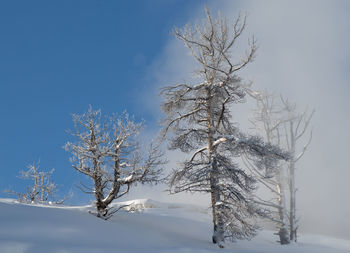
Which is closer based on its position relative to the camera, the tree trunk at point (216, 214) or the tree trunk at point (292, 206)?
the tree trunk at point (216, 214)

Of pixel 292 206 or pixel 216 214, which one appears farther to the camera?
pixel 292 206

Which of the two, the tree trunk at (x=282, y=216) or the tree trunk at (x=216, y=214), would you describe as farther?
the tree trunk at (x=282, y=216)

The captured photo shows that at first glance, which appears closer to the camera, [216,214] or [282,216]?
[216,214]

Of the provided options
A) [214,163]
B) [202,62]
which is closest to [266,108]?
[202,62]

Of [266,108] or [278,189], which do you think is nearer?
[278,189]

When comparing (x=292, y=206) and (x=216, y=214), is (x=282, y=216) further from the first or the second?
(x=216, y=214)

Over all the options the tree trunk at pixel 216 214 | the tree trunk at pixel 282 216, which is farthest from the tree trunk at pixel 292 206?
the tree trunk at pixel 216 214

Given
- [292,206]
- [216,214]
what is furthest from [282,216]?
[216,214]

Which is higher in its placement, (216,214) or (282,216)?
(216,214)

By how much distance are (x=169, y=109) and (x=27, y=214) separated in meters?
6.00

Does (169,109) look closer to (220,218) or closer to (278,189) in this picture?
(220,218)

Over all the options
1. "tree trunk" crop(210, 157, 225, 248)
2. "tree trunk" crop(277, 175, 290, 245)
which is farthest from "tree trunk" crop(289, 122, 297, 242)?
"tree trunk" crop(210, 157, 225, 248)

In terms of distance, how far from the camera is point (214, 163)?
9023 mm

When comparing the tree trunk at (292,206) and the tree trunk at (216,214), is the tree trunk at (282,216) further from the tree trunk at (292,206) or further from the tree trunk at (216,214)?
the tree trunk at (216,214)
